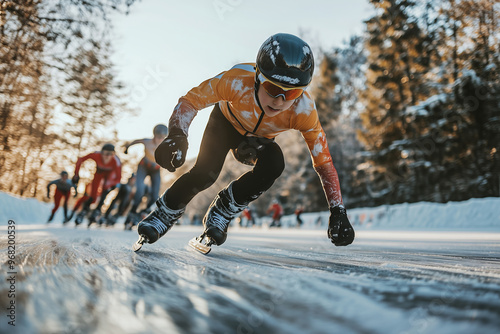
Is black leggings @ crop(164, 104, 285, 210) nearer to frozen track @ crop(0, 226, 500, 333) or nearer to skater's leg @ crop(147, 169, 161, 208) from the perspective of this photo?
frozen track @ crop(0, 226, 500, 333)

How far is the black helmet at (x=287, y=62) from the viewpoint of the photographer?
7.43 ft

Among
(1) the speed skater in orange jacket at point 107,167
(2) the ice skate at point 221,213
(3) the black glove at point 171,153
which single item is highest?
(1) the speed skater in orange jacket at point 107,167

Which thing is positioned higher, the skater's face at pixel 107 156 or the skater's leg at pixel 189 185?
the skater's face at pixel 107 156

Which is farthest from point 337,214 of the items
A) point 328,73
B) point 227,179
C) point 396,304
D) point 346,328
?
point 227,179

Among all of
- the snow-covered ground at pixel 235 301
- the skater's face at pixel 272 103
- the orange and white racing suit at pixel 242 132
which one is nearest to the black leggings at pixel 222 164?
the orange and white racing suit at pixel 242 132

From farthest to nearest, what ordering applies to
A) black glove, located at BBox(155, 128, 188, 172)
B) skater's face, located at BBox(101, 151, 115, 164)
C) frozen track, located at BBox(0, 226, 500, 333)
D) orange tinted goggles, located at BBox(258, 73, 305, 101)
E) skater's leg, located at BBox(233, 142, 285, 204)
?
1. skater's face, located at BBox(101, 151, 115, 164)
2. skater's leg, located at BBox(233, 142, 285, 204)
3. orange tinted goggles, located at BBox(258, 73, 305, 101)
4. black glove, located at BBox(155, 128, 188, 172)
5. frozen track, located at BBox(0, 226, 500, 333)

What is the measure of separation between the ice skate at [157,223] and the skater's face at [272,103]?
100 centimetres

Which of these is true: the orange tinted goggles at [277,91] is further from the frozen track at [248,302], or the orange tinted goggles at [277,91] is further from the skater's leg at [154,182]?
the skater's leg at [154,182]

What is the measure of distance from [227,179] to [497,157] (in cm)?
2728

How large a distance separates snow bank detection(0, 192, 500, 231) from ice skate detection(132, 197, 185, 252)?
719 cm

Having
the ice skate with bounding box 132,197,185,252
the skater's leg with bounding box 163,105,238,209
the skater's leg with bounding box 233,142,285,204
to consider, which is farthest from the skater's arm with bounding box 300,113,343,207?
the ice skate with bounding box 132,197,185,252

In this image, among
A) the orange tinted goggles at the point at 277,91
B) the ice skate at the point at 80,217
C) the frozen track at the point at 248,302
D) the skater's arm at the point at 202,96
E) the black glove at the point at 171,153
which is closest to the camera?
the frozen track at the point at 248,302

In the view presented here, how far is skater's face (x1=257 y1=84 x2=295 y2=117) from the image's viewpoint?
2.39m

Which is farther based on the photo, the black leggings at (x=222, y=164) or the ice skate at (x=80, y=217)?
the ice skate at (x=80, y=217)
